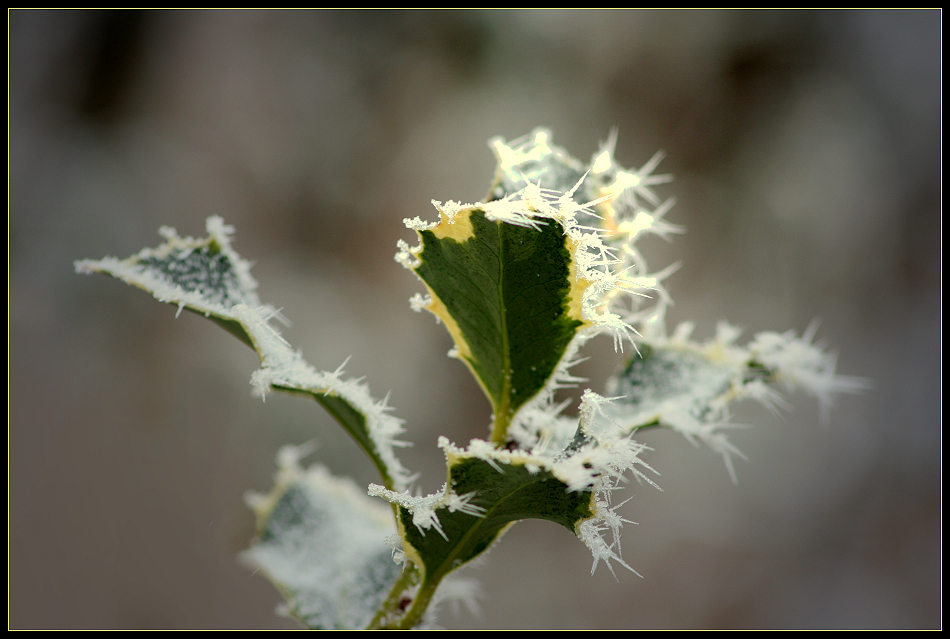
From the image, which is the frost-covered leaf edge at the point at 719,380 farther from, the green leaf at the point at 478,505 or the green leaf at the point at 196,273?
the green leaf at the point at 196,273

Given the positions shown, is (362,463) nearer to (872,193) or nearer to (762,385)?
(762,385)

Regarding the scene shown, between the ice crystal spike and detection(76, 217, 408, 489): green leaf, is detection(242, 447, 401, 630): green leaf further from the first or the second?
detection(76, 217, 408, 489): green leaf

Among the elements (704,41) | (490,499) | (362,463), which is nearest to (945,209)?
(704,41)

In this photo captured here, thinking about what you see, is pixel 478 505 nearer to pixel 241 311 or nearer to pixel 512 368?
Result: pixel 512 368

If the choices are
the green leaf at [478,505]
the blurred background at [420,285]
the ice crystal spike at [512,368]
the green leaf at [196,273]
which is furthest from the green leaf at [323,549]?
the blurred background at [420,285]

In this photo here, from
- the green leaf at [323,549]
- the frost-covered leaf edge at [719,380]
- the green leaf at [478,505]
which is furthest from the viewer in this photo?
the green leaf at [323,549]

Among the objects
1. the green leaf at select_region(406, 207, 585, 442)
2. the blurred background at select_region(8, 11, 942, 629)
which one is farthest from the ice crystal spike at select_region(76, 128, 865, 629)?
the blurred background at select_region(8, 11, 942, 629)

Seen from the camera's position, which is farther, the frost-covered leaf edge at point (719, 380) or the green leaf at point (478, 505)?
the frost-covered leaf edge at point (719, 380)
